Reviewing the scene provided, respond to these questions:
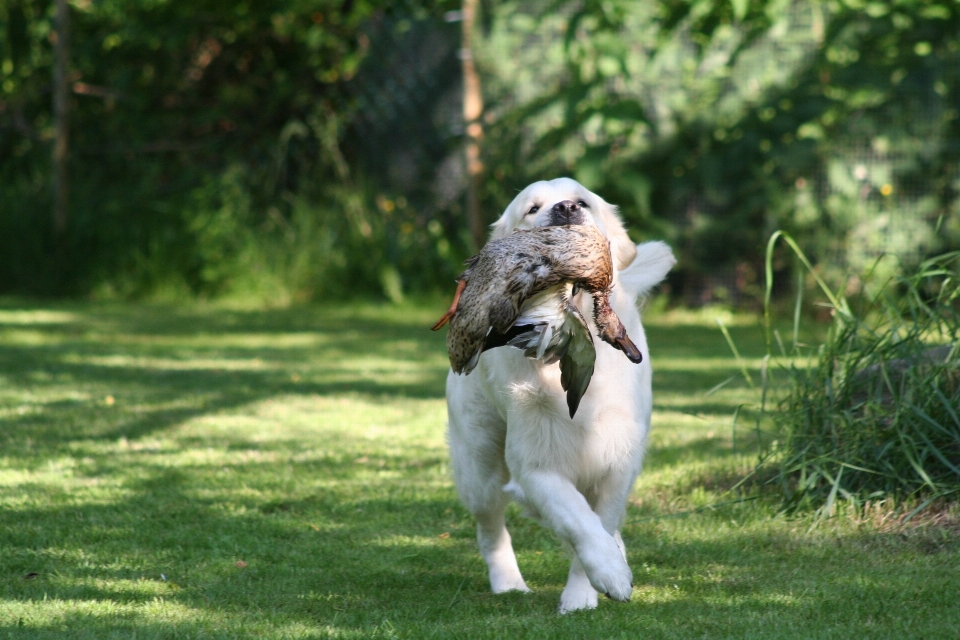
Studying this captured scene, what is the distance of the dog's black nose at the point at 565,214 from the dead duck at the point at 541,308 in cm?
32

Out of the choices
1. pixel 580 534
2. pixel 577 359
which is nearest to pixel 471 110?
pixel 577 359

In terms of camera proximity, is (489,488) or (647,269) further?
(647,269)

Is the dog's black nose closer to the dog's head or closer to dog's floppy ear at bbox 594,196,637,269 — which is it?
the dog's head

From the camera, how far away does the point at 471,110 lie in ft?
32.9

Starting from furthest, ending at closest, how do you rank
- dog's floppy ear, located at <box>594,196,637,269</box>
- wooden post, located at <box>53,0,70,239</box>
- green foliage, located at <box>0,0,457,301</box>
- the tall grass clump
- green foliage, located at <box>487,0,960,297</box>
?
1. wooden post, located at <box>53,0,70,239</box>
2. green foliage, located at <box>0,0,457,301</box>
3. green foliage, located at <box>487,0,960,297</box>
4. the tall grass clump
5. dog's floppy ear, located at <box>594,196,637,269</box>

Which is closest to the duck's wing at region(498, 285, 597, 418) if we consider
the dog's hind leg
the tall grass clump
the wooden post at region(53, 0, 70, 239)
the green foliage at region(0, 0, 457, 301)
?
the dog's hind leg

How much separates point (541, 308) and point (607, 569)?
2.29 ft

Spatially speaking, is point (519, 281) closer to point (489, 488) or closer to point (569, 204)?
point (569, 204)

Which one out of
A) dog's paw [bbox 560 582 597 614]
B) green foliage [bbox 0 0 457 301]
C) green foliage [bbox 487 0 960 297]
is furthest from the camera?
green foliage [bbox 0 0 457 301]

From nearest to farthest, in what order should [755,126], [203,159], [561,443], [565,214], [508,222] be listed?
[561,443], [565,214], [508,222], [755,126], [203,159]

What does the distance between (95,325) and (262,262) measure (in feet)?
6.78

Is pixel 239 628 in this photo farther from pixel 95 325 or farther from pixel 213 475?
pixel 95 325

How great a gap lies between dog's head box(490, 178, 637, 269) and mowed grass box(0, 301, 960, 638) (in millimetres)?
997

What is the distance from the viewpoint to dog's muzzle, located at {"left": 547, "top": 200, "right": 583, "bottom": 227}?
Answer: 3.41m
